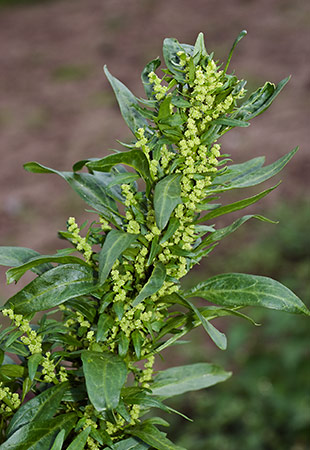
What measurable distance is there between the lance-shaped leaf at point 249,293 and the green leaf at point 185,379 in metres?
0.19

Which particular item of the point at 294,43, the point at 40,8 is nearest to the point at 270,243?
the point at 294,43

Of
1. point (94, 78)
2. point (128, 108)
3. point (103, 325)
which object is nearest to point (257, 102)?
point (128, 108)

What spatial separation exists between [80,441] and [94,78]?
24.0 feet

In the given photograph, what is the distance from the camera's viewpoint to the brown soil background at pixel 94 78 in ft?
17.6

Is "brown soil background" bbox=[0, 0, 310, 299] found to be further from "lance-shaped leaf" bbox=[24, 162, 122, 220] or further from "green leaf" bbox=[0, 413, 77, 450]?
"green leaf" bbox=[0, 413, 77, 450]

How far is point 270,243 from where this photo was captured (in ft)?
13.9

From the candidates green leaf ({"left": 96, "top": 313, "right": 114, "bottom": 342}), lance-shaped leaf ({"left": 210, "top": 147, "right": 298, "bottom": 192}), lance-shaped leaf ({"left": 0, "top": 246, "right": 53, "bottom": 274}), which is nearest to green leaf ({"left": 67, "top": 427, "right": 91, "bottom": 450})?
green leaf ({"left": 96, "top": 313, "right": 114, "bottom": 342})

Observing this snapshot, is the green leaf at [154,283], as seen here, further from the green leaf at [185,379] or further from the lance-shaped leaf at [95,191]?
the green leaf at [185,379]

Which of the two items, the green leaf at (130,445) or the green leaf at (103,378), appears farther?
the green leaf at (130,445)

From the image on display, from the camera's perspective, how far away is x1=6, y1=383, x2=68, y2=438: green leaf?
685 millimetres

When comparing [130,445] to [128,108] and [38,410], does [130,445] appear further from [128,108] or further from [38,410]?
[128,108]

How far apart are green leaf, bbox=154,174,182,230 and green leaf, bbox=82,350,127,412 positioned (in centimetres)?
17

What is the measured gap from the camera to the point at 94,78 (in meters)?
7.60

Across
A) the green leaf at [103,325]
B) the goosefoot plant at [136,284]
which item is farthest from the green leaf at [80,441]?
the green leaf at [103,325]
